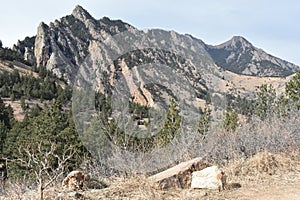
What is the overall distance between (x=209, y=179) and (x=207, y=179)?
0.11 ft

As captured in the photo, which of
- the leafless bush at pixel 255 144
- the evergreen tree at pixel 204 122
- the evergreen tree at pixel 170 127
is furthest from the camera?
the evergreen tree at pixel 170 127

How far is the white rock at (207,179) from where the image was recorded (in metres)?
5.52

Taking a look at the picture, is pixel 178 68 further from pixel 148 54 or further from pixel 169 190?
pixel 169 190

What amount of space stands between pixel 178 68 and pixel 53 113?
18.1 metres

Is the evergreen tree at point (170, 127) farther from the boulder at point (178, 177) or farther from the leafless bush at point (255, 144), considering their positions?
the boulder at point (178, 177)

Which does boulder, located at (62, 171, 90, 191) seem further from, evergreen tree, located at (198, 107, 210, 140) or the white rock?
evergreen tree, located at (198, 107, 210, 140)

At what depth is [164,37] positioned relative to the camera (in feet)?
29.4

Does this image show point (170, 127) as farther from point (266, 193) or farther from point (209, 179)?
point (266, 193)

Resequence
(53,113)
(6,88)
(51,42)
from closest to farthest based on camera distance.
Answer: (53,113) < (6,88) < (51,42)

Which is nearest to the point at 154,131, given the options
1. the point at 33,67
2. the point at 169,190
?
the point at 169,190

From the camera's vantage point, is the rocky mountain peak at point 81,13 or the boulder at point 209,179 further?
the rocky mountain peak at point 81,13

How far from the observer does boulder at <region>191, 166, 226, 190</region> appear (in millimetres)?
5512

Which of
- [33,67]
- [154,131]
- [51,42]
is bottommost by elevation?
[154,131]

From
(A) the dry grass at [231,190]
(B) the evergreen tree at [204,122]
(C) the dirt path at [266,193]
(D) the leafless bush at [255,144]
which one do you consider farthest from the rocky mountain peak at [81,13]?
(C) the dirt path at [266,193]
